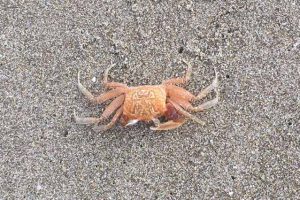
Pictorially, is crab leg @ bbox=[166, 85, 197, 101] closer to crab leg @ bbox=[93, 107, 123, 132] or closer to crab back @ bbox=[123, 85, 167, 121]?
crab back @ bbox=[123, 85, 167, 121]

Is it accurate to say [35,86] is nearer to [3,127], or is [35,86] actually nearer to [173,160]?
[3,127]

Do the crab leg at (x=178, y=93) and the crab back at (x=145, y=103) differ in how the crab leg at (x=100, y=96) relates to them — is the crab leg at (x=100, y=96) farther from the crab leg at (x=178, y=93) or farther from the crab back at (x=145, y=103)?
the crab leg at (x=178, y=93)

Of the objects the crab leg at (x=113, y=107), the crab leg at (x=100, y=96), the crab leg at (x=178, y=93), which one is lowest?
the crab leg at (x=113, y=107)

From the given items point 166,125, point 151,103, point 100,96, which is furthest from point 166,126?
point 100,96

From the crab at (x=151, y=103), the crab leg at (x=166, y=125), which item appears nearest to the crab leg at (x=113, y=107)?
the crab at (x=151, y=103)

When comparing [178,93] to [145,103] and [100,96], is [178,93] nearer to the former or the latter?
[145,103]

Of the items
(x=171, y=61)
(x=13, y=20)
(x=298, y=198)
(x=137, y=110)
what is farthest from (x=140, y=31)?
(x=298, y=198)

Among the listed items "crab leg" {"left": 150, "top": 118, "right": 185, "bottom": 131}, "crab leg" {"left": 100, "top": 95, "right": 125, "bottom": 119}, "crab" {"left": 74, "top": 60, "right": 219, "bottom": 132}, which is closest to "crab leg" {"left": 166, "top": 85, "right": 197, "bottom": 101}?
"crab" {"left": 74, "top": 60, "right": 219, "bottom": 132}
